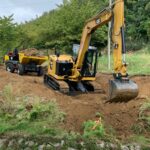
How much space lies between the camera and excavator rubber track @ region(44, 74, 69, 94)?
64.7 ft

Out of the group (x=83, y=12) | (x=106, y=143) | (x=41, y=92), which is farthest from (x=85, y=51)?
(x=83, y=12)

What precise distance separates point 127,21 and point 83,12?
32.9ft

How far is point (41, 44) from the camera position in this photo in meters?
46.1

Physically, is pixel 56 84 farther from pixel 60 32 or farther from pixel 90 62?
pixel 60 32

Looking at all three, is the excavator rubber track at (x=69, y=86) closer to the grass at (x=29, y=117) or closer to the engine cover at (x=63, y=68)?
the engine cover at (x=63, y=68)

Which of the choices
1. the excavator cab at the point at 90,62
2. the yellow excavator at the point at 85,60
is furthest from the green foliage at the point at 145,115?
the excavator cab at the point at 90,62

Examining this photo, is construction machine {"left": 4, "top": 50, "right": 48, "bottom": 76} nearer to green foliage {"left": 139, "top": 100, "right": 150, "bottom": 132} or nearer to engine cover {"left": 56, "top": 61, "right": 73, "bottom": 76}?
engine cover {"left": 56, "top": 61, "right": 73, "bottom": 76}

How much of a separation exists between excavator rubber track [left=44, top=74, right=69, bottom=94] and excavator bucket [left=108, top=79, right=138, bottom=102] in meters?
5.69

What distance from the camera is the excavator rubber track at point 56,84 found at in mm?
19719

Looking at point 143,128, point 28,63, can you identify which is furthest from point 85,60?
point 28,63

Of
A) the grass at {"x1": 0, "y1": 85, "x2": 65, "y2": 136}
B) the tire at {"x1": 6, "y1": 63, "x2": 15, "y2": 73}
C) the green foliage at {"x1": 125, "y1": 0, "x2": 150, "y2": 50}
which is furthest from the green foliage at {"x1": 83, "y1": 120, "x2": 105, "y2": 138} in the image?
the green foliage at {"x1": 125, "y1": 0, "x2": 150, "y2": 50}

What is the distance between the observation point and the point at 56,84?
2044cm

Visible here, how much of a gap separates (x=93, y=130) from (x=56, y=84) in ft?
32.9

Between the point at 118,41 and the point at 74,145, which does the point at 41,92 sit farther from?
the point at 74,145
